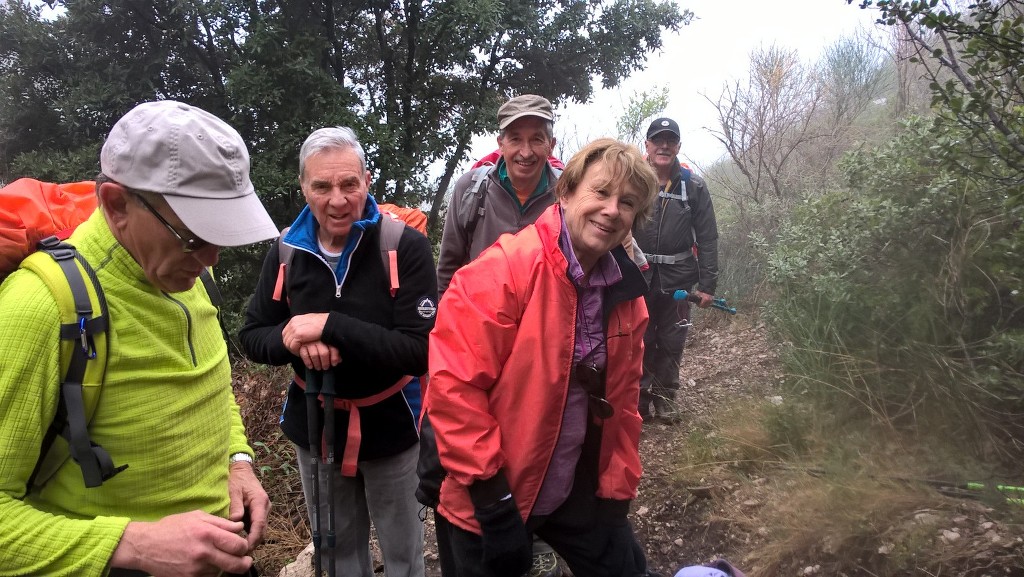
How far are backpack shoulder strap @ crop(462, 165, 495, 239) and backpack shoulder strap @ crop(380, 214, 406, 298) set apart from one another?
2.54ft

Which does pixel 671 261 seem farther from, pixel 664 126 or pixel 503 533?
pixel 503 533

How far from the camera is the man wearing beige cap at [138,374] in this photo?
3.48 ft

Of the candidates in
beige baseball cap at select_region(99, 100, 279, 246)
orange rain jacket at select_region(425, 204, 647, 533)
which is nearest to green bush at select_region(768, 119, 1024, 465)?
orange rain jacket at select_region(425, 204, 647, 533)

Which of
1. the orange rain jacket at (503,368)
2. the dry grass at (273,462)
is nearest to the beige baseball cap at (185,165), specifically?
the orange rain jacket at (503,368)

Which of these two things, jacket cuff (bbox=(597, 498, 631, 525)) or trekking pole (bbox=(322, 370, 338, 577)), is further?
trekking pole (bbox=(322, 370, 338, 577))

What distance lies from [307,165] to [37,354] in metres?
1.32

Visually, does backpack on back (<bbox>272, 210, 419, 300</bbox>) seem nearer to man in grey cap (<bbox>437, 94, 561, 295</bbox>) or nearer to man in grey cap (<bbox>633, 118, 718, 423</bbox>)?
man in grey cap (<bbox>437, 94, 561, 295</bbox>)

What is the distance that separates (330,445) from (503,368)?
851mm

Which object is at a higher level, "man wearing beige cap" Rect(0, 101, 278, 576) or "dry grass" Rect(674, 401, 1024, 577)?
"man wearing beige cap" Rect(0, 101, 278, 576)

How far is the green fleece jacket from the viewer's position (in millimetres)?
1054

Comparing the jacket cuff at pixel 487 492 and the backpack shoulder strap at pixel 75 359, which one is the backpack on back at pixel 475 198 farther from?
the backpack shoulder strap at pixel 75 359

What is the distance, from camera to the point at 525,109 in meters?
2.88

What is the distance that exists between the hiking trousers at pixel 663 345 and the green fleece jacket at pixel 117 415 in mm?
3633

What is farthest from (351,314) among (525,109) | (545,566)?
(545,566)
